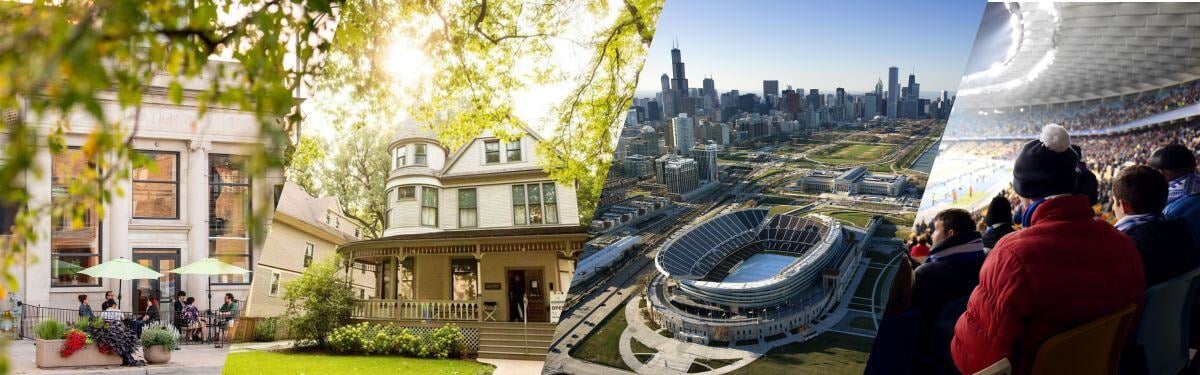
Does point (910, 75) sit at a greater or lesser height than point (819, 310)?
greater

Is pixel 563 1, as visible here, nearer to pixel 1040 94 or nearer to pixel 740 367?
pixel 740 367

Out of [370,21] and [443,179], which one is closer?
[443,179]

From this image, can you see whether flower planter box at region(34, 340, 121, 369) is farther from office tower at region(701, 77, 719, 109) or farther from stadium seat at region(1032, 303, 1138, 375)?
stadium seat at region(1032, 303, 1138, 375)

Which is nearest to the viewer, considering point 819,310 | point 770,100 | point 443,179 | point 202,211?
point 443,179

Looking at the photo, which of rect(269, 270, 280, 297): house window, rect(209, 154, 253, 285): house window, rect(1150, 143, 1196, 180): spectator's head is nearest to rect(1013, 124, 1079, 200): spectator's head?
rect(1150, 143, 1196, 180): spectator's head

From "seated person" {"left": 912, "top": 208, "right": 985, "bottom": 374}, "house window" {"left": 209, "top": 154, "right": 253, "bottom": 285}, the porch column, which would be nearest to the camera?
the porch column

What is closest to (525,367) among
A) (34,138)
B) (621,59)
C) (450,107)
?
(450,107)
